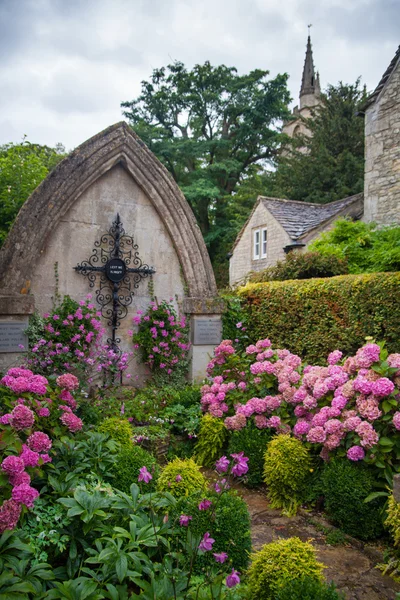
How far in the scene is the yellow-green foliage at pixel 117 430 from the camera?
4527 mm

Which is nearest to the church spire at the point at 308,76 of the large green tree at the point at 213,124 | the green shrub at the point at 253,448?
the large green tree at the point at 213,124

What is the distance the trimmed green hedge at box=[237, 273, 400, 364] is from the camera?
630cm

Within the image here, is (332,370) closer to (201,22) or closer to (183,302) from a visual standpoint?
(183,302)

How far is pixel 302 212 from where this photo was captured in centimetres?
1742

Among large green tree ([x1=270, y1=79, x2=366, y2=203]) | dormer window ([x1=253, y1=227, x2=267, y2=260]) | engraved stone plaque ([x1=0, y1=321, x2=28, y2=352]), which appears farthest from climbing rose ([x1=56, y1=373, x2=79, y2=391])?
large green tree ([x1=270, y1=79, x2=366, y2=203])

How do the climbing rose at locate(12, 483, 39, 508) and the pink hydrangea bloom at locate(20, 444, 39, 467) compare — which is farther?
the pink hydrangea bloom at locate(20, 444, 39, 467)

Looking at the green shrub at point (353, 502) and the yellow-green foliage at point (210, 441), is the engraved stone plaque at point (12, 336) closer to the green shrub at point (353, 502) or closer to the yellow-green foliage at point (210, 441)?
the yellow-green foliage at point (210, 441)

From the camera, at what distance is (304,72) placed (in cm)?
4647

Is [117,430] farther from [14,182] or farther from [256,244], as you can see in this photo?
[256,244]

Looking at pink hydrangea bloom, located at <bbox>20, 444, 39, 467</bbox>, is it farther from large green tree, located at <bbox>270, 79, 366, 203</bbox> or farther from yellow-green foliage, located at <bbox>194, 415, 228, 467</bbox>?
large green tree, located at <bbox>270, 79, 366, 203</bbox>

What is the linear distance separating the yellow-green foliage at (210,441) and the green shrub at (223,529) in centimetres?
212

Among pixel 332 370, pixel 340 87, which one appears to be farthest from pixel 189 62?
pixel 332 370

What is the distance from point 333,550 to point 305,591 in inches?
59.5

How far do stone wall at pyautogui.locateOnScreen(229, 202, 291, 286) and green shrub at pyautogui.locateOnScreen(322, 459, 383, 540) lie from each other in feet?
38.4
